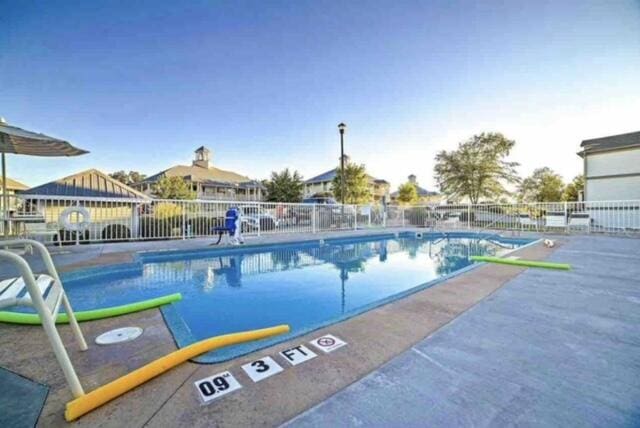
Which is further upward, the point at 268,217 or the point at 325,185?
the point at 325,185

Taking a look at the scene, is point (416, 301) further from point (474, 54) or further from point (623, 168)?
point (623, 168)

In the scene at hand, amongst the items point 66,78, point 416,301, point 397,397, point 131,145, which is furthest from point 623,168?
point 131,145

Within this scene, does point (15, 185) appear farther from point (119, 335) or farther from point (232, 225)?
point (119, 335)

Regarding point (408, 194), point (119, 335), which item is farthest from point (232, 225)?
point (408, 194)

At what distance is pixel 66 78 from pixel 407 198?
1125 inches

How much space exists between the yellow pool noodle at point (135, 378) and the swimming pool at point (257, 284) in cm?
8

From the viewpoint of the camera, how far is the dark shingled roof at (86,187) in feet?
48.0

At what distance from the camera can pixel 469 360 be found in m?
1.62

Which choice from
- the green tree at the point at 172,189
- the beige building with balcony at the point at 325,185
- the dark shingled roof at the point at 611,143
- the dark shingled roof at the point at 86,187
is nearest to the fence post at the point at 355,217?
the dark shingled roof at the point at 86,187

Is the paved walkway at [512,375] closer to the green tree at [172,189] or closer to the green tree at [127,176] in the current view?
the green tree at [172,189]

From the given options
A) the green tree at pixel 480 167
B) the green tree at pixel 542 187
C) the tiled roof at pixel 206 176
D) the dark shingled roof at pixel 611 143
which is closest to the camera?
the dark shingled roof at pixel 611 143

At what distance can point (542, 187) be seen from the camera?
29391mm

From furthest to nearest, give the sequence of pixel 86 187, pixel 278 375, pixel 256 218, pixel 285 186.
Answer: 1. pixel 285 186
2. pixel 86 187
3. pixel 256 218
4. pixel 278 375

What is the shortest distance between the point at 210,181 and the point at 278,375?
2879 centimetres
